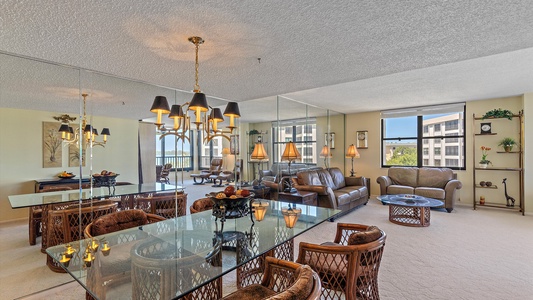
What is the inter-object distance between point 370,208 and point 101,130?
544cm

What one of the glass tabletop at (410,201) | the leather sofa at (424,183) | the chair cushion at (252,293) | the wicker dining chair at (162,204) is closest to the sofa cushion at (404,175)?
the leather sofa at (424,183)

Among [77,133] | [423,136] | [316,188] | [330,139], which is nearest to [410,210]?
[316,188]

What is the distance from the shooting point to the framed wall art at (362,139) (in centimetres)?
724

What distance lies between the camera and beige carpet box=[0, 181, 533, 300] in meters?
2.33

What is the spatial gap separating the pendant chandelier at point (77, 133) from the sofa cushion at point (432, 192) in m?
6.07

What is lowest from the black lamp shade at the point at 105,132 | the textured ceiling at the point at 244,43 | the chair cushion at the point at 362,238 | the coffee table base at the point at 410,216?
the coffee table base at the point at 410,216

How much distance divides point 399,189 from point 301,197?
284 centimetres

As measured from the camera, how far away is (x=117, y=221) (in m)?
2.17

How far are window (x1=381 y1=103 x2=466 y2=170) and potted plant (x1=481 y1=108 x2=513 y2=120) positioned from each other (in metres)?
0.53

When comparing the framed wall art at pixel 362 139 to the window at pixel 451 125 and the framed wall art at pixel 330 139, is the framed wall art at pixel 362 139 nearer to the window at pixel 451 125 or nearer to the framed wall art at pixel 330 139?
the framed wall art at pixel 330 139

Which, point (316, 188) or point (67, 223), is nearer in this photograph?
point (67, 223)

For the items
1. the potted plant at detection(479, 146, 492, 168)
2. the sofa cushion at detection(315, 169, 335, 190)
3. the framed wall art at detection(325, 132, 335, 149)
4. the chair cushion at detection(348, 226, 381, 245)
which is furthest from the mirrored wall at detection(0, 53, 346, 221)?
the potted plant at detection(479, 146, 492, 168)

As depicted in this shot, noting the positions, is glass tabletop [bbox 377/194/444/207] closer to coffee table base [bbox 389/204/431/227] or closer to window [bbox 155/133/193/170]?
coffee table base [bbox 389/204/431/227]

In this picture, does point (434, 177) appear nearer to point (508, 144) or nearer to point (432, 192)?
point (432, 192)
